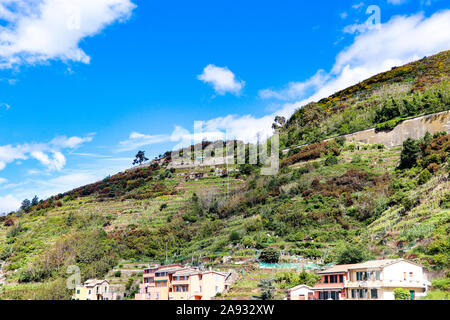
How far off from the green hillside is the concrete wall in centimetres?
124

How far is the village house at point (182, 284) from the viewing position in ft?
95.0

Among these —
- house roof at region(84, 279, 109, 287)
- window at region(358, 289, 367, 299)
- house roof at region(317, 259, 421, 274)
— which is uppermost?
house roof at region(317, 259, 421, 274)

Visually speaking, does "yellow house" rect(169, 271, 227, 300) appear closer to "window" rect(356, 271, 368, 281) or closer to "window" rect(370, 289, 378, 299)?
"window" rect(356, 271, 368, 281)

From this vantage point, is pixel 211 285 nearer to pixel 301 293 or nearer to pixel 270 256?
pixel 270 256

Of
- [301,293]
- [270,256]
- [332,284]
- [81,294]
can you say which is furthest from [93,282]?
[332,284]

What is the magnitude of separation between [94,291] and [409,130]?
37481mm

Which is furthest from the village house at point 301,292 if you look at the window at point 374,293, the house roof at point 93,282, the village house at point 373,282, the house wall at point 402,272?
the house roof at point 93,282

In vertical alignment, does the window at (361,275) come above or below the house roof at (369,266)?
below

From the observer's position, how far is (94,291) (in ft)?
111

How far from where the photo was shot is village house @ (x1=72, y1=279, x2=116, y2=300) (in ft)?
110

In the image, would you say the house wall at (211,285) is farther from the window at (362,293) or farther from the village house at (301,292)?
the window at (362,293)

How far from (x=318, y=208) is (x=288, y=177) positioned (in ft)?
32.4

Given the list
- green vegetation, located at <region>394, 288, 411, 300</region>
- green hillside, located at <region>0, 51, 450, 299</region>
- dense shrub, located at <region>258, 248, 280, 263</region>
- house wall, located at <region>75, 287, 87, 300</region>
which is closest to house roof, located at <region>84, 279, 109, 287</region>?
house wall, located at <region>75, 287, 87, 300</region>

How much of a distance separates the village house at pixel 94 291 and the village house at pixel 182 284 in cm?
359
